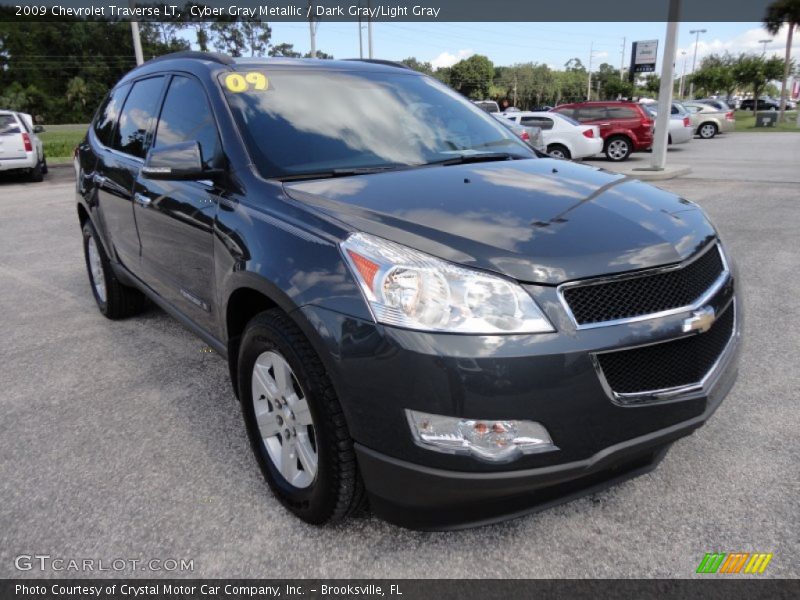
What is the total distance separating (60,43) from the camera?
266ft

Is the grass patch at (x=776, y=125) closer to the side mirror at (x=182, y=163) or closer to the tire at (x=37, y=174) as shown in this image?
the tire at (x=37, y=174)

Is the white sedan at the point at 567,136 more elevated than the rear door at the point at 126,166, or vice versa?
the rear door at the point at 126,166

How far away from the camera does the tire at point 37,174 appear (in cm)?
1510

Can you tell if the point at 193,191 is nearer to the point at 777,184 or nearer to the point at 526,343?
the point at 526,343

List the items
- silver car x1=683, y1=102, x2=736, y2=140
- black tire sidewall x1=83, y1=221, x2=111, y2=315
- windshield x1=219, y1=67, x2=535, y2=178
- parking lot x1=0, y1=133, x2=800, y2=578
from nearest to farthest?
parking lot x1=0, y1=133, x2=800, y2=578 → windshield x1=219, y1=67, x2=535, y2=178 → black tire sidewall x1=83, y1=221, x2=111, y2=315 → silver car x1=683, y1=102, x2=736, y2=140

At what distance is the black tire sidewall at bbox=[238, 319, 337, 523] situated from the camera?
2.09 metres

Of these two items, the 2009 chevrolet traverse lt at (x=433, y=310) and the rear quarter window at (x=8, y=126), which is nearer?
the 2009 chevrolet traverse lt at (x=433, y=310)

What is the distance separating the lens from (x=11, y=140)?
547 inches

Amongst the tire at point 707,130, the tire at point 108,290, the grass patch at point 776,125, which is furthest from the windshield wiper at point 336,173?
the grass patch at point 776,125

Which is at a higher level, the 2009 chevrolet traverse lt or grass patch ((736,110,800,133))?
the 2009 chevrolet traverse lt

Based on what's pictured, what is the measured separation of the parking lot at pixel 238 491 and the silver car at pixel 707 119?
25.9 metres

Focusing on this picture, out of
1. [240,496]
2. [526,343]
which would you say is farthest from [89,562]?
[526,343]

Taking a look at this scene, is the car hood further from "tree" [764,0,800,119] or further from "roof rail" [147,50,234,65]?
"tree" [764,0,800,119]
